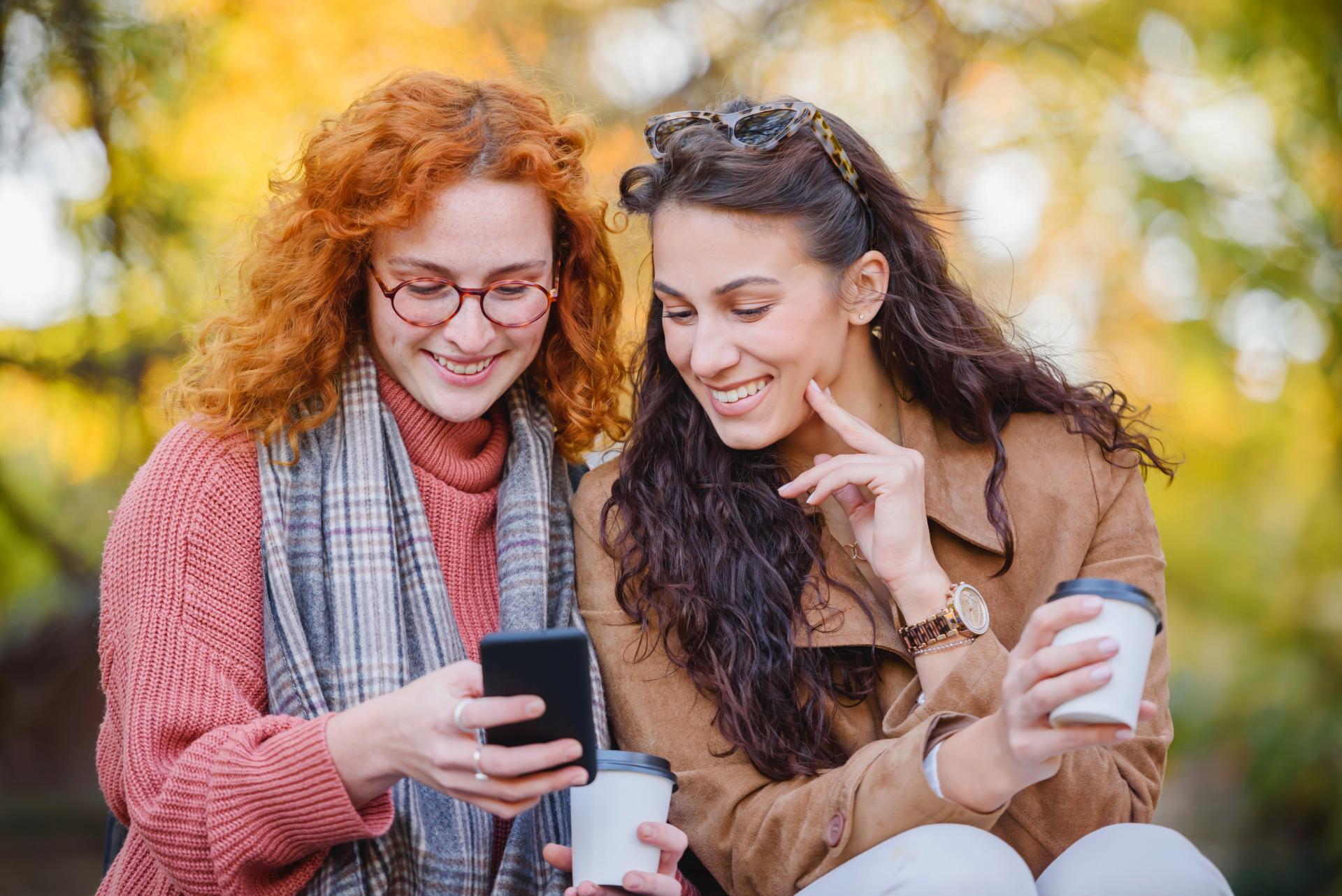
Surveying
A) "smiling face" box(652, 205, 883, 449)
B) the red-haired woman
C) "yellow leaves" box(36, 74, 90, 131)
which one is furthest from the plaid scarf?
"yellow leaves" box(36, 74, 90, 131)

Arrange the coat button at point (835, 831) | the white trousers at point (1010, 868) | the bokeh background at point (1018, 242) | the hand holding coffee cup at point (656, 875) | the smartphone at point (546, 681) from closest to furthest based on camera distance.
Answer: the smartphone at point (546, 681), the white trousers at point (1010, 868), the hand holding coffee cup at point (656, 875), the coat button at point (835, 831), the bokeh background at point (1018, 242)

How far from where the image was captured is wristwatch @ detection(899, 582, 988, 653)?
7.47ft

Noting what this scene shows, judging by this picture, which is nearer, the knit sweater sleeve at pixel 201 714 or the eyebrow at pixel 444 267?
the knit sweater sleeve at pixel 201 714

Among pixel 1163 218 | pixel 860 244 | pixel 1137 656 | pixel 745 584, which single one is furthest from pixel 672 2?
pixel 1137 656

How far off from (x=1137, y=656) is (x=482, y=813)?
1233 millimetres

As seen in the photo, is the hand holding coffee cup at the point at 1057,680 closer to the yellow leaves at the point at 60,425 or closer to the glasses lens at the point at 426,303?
the glasses lens at the point at 426,303

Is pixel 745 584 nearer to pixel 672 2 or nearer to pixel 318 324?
pixel 318 324

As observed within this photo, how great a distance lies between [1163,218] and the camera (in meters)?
5.45

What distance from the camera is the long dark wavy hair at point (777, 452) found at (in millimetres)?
2406

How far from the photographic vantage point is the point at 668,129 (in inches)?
101

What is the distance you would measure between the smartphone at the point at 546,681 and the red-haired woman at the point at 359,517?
0.23m

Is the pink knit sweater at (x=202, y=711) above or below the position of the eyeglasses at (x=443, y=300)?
below

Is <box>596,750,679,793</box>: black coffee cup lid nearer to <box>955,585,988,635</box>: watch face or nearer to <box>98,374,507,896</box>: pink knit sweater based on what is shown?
<box>98,374,507,896</box>: pink knit sweater

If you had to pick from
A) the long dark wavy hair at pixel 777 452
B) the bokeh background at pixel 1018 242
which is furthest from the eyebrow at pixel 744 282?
the bokeh background at pixel 1018 242
